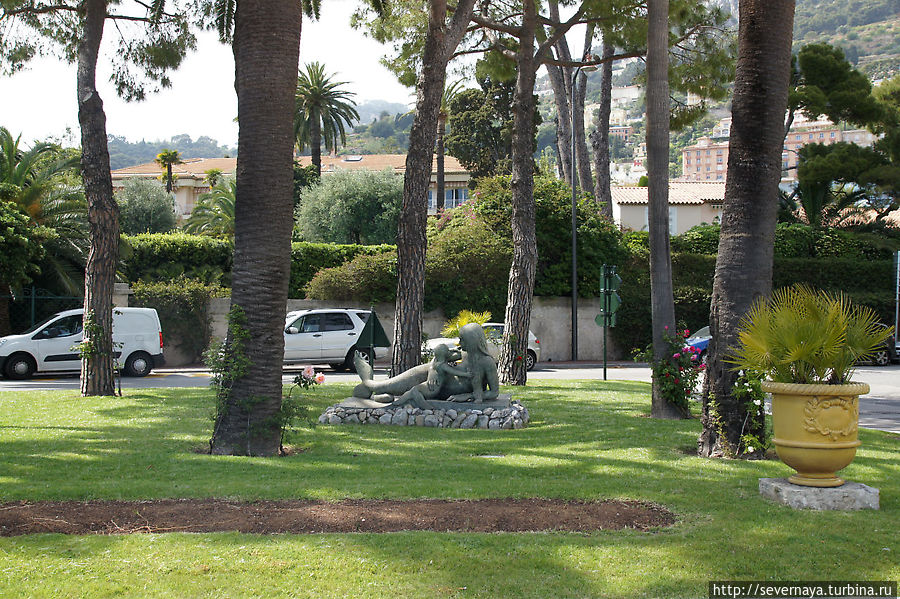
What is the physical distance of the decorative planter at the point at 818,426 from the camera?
248 inches

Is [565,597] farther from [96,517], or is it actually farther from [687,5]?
[687,5]

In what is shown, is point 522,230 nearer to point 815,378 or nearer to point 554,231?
point 815,378

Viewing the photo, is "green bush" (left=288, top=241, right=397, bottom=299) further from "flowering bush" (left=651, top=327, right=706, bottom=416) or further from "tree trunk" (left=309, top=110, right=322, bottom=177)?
"tree trunk" (left=309, top=110, right=322, bottom=177)

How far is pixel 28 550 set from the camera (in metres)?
5.34

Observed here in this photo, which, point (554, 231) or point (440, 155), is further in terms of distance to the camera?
point (440, 155)

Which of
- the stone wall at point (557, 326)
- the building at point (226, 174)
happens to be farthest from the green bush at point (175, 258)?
the building at point (226, 174)

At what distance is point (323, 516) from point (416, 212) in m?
9.58

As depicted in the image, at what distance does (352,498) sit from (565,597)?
279 cm

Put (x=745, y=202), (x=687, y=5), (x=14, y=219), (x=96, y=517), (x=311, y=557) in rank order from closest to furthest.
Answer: (x=311, y=557)
(x=96, y=517)
(x=745, y=202)
(x=687, y=5)
(x=14, y=219)

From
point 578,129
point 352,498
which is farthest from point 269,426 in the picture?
point 578,129

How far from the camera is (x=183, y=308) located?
1129 inches

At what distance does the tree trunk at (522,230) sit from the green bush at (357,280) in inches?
499

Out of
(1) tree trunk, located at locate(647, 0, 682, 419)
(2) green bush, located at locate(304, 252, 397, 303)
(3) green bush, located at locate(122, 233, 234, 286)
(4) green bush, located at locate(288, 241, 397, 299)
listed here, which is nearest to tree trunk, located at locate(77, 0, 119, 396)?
(1) tree trunk, located at locate(647, 0, 682, 419)

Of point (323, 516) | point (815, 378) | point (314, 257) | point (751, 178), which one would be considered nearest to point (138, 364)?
point (314, 257)
